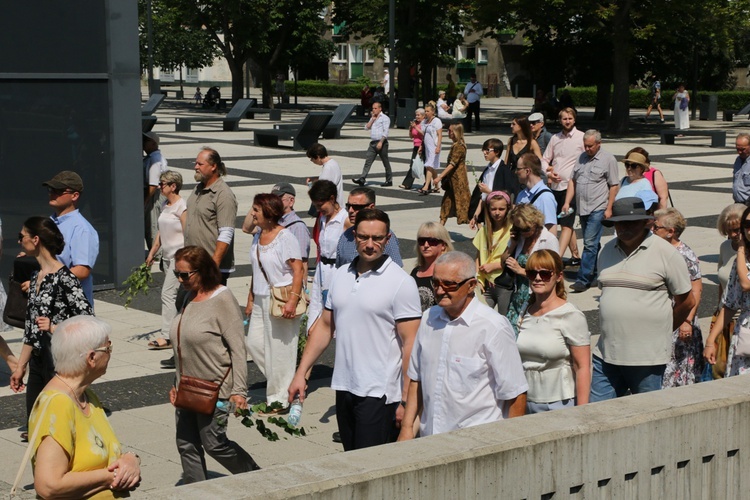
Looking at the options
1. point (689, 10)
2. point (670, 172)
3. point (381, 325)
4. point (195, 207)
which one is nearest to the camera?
point (381, 325)

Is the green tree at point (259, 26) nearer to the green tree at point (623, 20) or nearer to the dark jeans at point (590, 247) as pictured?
the green tree at point (623, 20)

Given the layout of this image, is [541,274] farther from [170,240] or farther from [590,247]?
[590,247]

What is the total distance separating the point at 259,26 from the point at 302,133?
22.7m

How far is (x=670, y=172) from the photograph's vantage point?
2744cm

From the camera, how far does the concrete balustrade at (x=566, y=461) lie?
389 centimetres

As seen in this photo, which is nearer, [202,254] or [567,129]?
[202,254]

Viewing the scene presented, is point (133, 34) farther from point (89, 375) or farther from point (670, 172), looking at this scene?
point (670, 172)

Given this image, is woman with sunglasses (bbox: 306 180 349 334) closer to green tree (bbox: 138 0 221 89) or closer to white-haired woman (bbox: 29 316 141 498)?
white-haired woman (bbox: 29 316 141 498)

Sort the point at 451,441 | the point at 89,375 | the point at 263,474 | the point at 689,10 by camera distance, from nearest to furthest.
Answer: the point at 263,474, the point at 451,441, the point at 89,375, the point at 689,10

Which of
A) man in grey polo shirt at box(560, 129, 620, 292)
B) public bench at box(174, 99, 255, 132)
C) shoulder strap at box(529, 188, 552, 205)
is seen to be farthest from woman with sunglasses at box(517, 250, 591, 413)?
public bench at box(174, 99, 255, 132)

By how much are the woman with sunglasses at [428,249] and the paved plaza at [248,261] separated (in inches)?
47.4

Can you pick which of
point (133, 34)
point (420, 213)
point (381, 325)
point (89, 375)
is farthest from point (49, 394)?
point (420, 213)

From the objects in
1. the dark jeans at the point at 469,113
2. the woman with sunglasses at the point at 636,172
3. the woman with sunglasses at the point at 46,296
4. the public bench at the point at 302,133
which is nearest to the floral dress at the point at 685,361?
the woman with sunglasses at the point at 46,296

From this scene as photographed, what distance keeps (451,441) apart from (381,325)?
6.26ft
